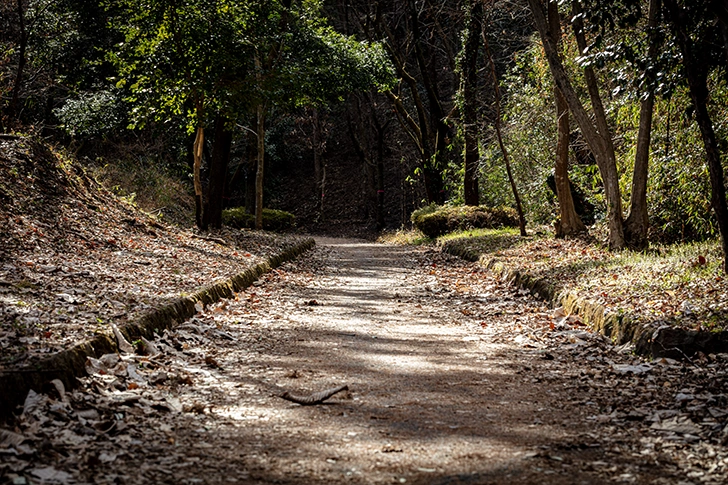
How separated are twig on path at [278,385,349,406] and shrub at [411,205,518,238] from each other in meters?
16.6

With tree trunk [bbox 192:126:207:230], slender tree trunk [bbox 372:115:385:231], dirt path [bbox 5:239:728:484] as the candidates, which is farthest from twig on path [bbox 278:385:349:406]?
slender tree trunk [bbox 372:115:385:231]

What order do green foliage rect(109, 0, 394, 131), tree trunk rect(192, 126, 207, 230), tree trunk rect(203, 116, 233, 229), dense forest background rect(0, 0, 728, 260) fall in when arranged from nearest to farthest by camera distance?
dense forest background rect(0, 0, 728, 260)
green foliage rect(109, 0, 394, 131)
tree trunk rect(192, 126, 207, 230)
tree trunk rect(203, 116, 233, 229)

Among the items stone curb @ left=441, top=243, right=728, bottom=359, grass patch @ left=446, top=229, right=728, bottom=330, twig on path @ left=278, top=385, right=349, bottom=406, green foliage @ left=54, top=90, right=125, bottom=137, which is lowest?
twig on path @ left=278, top=385, right=349, bottom=406

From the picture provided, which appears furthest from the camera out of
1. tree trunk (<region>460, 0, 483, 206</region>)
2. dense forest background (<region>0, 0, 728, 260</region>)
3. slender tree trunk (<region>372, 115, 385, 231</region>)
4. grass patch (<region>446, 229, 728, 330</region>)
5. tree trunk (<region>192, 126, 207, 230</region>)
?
slender tree trunk (<region>372, 115, 385, 231</region>)

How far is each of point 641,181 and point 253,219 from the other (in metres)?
16.9

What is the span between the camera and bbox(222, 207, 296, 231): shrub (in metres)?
25.0

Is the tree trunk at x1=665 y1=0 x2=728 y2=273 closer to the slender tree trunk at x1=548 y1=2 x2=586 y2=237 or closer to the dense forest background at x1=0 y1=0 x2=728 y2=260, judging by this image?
the dense forest background at x1=0 y1=0 x2=728 y2=260

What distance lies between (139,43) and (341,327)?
9.91 m

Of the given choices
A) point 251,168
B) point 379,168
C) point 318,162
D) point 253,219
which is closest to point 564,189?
point 253,219

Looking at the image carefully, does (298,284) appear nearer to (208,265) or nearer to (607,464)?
(208,265)

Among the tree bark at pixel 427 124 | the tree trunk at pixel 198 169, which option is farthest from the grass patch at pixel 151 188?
the tree bark at pixel 427 124

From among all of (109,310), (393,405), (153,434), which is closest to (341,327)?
(109,310)

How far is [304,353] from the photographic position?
6.39m

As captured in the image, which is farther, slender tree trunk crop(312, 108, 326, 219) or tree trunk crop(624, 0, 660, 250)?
slender tree trunk crop(312, 108, 326, 219)
